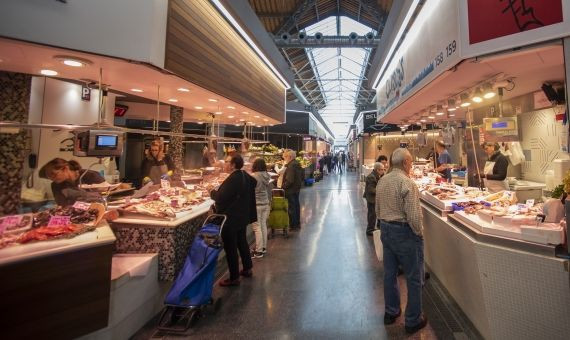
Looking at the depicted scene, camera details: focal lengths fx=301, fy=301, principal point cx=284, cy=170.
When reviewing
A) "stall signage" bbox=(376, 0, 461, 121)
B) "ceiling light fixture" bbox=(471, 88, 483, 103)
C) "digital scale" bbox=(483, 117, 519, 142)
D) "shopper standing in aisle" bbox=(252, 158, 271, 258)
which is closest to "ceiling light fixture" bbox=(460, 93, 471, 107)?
"ceiling light fixture" bbox=(471, 88, 483, 103)

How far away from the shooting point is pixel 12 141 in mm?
3691

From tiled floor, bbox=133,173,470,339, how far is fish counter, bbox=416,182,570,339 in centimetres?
52

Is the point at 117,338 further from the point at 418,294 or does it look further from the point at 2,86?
the point at 2,86

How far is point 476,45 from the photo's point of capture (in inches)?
106

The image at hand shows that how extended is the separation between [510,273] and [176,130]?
6.68 m

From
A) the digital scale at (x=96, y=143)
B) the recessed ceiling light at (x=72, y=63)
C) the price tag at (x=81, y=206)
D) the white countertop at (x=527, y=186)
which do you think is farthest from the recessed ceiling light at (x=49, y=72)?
the white countertop at (x=527, y=186)

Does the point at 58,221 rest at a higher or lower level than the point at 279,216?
higher

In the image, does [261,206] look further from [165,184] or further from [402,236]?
[402,236]

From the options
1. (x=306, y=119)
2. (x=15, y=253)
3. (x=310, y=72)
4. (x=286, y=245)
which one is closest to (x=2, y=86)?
(x=15, y=253)

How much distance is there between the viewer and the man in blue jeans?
283 cm

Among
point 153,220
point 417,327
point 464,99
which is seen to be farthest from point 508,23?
point 153,220

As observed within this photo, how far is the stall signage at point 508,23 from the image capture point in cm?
225

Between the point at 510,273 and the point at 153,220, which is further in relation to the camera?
the point at 153,220

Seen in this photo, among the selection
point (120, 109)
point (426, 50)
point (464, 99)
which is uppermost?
point (426, 50)
